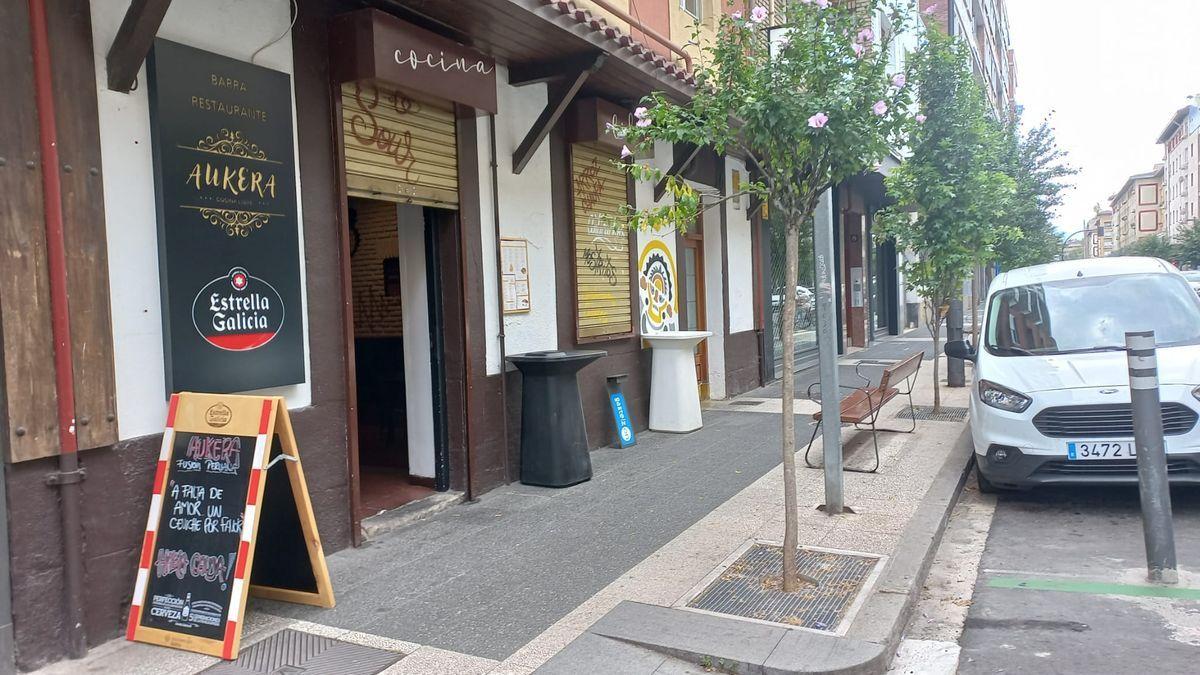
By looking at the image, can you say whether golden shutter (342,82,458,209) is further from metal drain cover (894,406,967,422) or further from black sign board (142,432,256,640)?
metal drain cover (894,406,967,422)

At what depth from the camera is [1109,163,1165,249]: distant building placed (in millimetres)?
103438

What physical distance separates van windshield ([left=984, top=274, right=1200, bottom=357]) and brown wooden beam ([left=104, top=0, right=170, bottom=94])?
6396 millimetres

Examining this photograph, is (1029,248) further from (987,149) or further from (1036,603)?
(1036,603)

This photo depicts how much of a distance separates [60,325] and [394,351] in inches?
184

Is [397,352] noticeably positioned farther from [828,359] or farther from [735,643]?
[735,643]

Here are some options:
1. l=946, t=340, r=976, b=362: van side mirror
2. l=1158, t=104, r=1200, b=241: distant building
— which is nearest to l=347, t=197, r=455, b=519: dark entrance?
l=946, t=340, r=976, b=362: van side mirror

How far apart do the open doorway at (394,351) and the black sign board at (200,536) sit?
2.43 metres

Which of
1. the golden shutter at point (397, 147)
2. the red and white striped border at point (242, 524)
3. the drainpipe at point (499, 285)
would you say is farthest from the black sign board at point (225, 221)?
A: the drainpipe at point (499, 285)

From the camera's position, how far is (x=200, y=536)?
417 centimetres

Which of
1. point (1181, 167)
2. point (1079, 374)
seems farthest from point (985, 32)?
point (1181, 167)

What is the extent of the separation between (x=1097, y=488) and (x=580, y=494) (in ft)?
13.8

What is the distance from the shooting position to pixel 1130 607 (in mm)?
4527

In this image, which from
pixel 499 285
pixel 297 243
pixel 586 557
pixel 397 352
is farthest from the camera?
pixel 397 352

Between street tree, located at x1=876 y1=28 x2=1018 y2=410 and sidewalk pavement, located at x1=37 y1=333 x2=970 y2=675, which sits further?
street tree, located at x1=876 y1=28 x2=1018 y2=410
